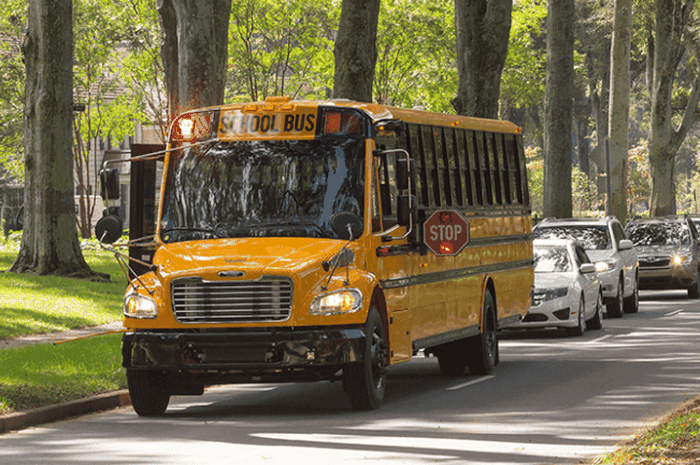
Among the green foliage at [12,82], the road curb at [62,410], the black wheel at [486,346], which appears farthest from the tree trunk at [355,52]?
the green foliage at [12,82]

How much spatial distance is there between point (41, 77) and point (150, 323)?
1661 centimetres

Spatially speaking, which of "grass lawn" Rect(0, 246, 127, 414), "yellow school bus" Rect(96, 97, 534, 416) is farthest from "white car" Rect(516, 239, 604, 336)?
"grass lawn" Rect(0, 246, 127, 414)

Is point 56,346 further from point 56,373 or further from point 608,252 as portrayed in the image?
point 608,252

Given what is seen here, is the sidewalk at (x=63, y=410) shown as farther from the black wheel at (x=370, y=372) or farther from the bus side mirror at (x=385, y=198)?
the bus side mirror at (x=385, y=198)

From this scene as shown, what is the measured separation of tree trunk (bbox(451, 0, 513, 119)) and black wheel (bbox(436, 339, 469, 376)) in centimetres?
1166

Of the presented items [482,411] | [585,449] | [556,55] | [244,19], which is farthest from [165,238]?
[244,19]

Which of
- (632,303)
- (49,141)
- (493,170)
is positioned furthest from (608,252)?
(49,141)

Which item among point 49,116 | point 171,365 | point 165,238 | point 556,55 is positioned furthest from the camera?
point 556,55

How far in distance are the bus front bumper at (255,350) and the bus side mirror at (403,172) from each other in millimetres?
1679

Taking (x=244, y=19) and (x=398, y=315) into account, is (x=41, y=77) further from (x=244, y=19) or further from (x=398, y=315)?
(x=244, y=19)

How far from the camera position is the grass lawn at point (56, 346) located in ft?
44.4

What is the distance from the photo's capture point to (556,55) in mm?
34281

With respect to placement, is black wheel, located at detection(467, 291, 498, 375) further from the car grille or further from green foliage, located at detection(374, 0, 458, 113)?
green foliage, located at detection(374, 0, 458, 113)

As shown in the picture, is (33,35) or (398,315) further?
(33,35)
